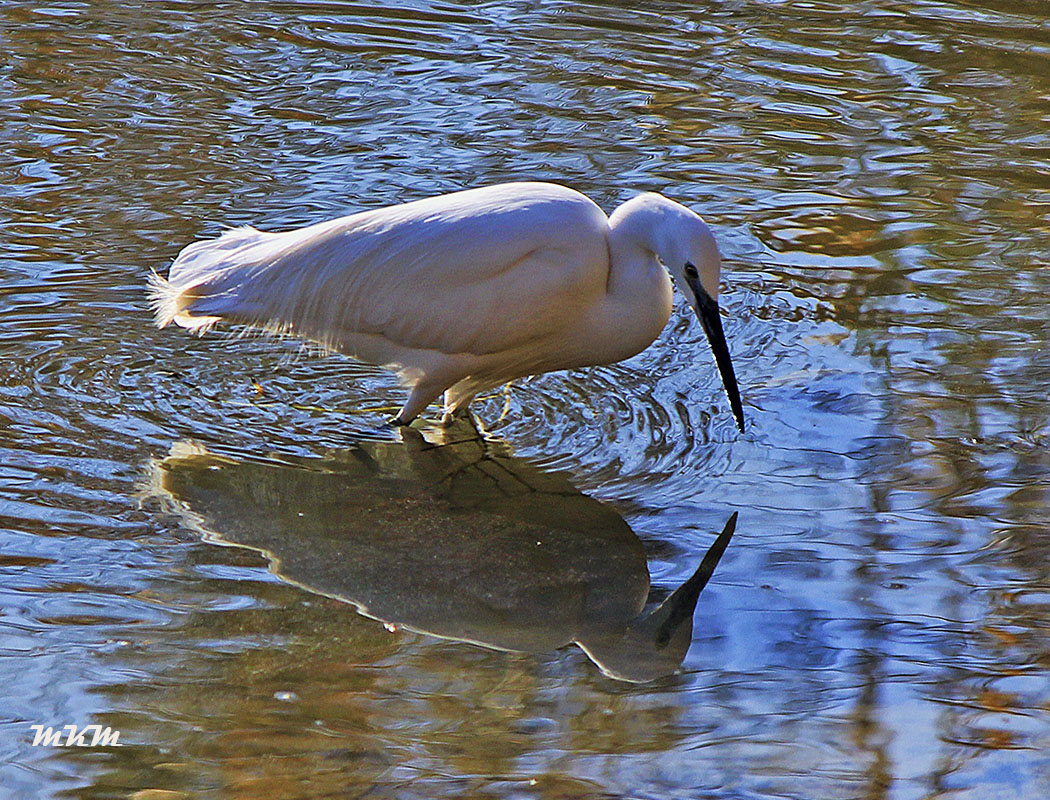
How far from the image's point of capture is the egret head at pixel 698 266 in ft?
12.6

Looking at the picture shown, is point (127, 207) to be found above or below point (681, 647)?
above

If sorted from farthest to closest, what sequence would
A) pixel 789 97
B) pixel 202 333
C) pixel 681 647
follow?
pixel 789 97
pixel 202 333
pixel 681 647

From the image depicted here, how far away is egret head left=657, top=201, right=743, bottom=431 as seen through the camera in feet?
12.6

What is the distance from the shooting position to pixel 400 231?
14.1 feet

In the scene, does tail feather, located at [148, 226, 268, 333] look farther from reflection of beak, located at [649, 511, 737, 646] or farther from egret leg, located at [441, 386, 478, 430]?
reflection of beak, located at [649, 511, 737, 646]

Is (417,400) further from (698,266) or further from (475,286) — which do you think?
(698,266)

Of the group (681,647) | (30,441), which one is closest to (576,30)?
(30,441)

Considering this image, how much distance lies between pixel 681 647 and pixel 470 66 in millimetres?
5012

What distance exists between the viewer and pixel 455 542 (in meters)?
3.76

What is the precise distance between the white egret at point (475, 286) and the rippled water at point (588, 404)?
247 mm

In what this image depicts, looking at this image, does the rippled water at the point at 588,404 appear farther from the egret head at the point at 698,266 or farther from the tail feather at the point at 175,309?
the egret head at the point at 698,266

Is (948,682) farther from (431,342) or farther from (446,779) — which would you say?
(431,342)

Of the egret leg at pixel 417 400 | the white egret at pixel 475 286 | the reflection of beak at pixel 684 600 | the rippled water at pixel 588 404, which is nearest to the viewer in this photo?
the rippled water at pixel 588 404

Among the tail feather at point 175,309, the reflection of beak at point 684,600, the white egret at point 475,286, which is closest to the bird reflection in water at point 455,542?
the reflection of beak at point 684,600
